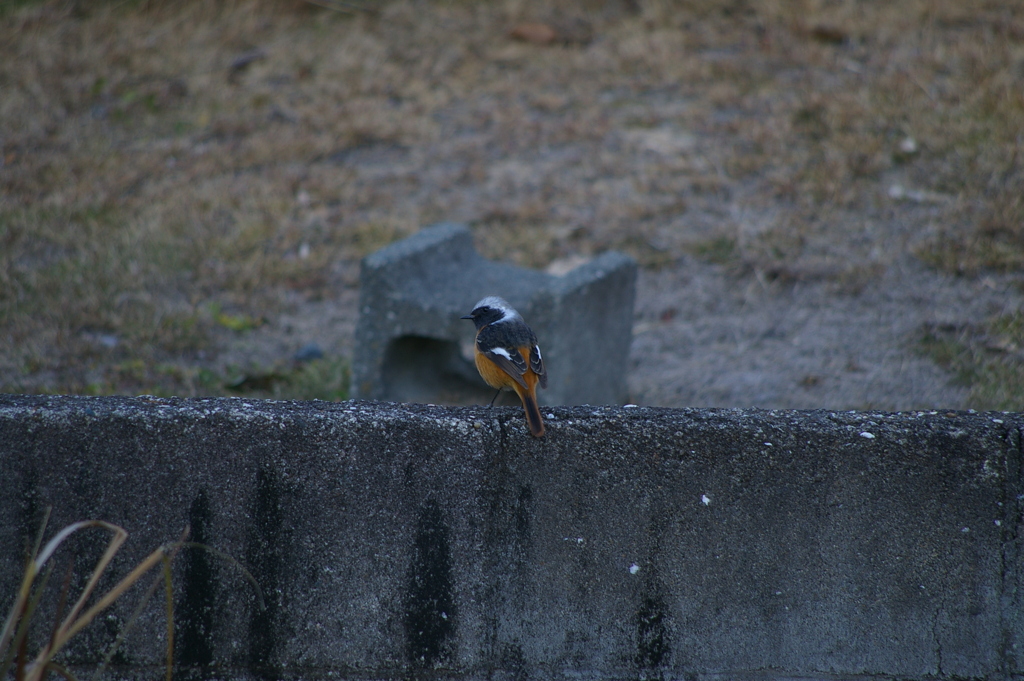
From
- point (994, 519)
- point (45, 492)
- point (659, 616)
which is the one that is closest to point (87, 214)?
point (45, 492)

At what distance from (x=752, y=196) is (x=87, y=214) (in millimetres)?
5543

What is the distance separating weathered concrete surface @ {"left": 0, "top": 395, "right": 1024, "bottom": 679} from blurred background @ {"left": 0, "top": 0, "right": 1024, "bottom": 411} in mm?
2529

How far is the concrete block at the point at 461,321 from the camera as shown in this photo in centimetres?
459

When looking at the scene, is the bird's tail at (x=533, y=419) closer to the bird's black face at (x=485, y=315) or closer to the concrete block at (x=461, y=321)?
the bird's black face at (x=485, y=315)

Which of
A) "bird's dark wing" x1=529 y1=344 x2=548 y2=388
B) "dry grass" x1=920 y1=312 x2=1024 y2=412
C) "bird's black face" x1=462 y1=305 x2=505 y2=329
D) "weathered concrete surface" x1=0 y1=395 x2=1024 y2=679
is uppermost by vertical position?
"dry grass" x1=920 y1=312 x2=1024 y2=412

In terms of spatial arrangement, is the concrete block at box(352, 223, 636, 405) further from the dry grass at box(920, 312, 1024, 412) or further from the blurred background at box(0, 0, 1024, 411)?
the dry grass at box(920, 312, 1024, 412)

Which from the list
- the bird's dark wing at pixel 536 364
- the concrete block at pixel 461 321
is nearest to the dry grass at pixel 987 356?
the concrete block at pixel 461 321

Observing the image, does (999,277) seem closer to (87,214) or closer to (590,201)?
(590,201)

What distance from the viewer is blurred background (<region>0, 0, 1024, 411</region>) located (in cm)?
538

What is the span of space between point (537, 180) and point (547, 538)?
5.45 m

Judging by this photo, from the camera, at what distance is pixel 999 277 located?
5.63m

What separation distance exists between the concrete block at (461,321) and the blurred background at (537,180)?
0.41m

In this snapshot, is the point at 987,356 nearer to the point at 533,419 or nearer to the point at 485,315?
the point at 485,315

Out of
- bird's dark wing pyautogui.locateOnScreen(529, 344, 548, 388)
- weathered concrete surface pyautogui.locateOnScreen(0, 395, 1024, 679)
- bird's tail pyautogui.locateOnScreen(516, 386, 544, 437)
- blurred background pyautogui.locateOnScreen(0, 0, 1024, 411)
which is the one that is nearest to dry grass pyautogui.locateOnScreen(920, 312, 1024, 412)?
blurred background pyautogui.locateOnScreen(0, 0, 1024, 411)
